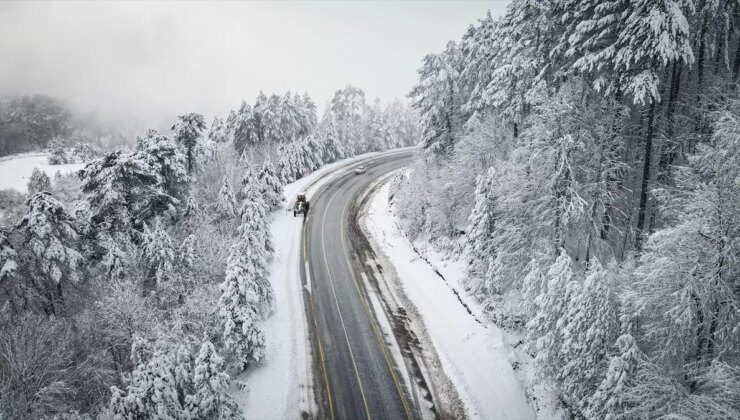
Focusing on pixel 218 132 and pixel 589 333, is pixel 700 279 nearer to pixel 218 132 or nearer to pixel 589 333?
pixel 589 333

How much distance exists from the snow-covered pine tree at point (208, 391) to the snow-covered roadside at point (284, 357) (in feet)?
9.14

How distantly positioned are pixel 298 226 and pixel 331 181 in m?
15.0

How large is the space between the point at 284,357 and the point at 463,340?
10.5 metres

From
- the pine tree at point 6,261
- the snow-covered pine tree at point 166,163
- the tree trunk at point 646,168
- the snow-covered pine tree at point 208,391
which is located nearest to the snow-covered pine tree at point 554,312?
the tree trunk at point 646,168

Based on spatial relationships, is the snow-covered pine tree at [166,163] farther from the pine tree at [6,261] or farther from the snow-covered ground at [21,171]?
the snow-covered ground at [21,171]

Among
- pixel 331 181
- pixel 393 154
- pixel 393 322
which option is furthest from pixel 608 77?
pixel 393 154

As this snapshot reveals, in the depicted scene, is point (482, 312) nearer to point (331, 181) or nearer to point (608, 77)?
point (608, 77)

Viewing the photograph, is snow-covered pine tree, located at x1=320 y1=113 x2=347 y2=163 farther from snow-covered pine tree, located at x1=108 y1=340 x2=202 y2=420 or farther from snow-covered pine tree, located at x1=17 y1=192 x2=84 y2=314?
snow-covered pine tree, located at x1=108 y1=340 x2=202 y2=420

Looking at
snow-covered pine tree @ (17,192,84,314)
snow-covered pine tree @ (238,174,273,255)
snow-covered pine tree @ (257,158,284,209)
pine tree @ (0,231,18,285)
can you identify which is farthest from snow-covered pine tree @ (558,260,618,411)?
snow-covered pine tree @ (257,158,284,209)

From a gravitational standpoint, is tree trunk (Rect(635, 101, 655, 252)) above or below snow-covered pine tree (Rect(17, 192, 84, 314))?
below

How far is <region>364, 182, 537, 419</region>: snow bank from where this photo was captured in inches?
667

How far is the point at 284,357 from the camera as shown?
19828 mm

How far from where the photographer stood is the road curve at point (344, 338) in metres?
17.2

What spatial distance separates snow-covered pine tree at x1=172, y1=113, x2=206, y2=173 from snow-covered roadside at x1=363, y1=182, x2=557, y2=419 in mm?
21877
